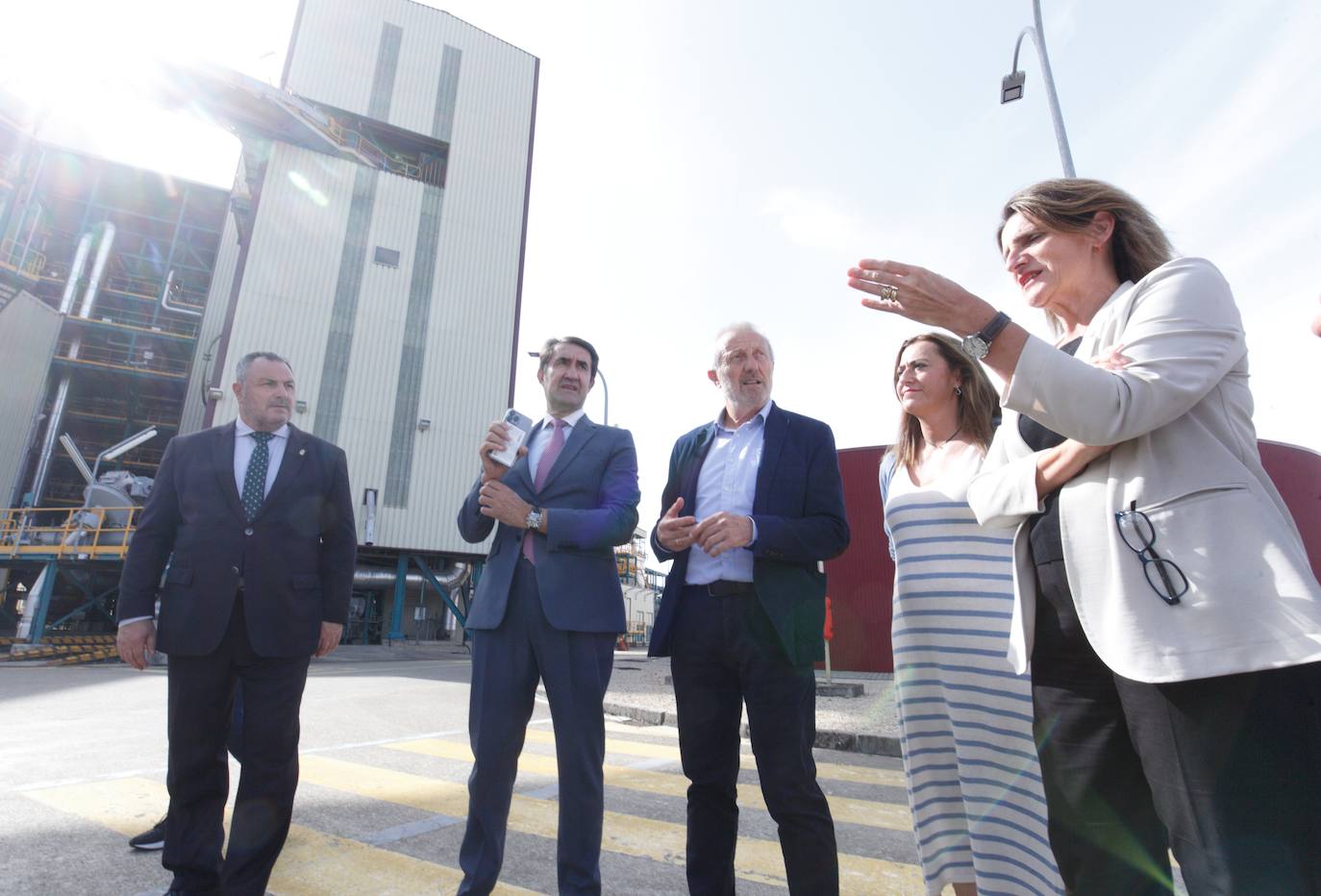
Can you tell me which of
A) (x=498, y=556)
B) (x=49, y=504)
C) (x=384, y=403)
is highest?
(x=384, y=403)

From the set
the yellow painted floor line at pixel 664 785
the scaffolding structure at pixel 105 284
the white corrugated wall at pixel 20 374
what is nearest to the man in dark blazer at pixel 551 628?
the yellow painted floor line at pixel 664 785

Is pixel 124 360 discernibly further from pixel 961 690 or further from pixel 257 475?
pixel 961 690

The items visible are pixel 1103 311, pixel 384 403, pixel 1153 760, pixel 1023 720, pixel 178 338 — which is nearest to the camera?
pixel 1153 760

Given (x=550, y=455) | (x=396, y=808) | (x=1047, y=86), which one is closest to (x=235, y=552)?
(x=550, y=455)

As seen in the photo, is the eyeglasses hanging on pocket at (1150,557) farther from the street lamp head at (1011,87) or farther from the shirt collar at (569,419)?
the street lamp head at (1011,87)

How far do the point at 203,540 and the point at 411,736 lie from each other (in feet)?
13.1

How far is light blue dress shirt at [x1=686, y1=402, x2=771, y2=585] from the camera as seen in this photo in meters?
Result: 2.49

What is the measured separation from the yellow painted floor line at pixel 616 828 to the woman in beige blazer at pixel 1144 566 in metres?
1.67

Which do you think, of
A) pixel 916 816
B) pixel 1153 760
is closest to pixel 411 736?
pixel 916 816

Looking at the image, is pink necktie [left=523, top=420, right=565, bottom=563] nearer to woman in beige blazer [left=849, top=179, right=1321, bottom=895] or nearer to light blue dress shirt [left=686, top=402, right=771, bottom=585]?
light blue dress shirt [left=686, top=402, right=771, bottom=585]

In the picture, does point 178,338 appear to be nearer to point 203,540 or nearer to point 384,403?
point 384,403

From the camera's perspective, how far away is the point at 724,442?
281cm

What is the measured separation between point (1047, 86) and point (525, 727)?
32.6 feet

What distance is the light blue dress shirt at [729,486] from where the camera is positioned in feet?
8.18
